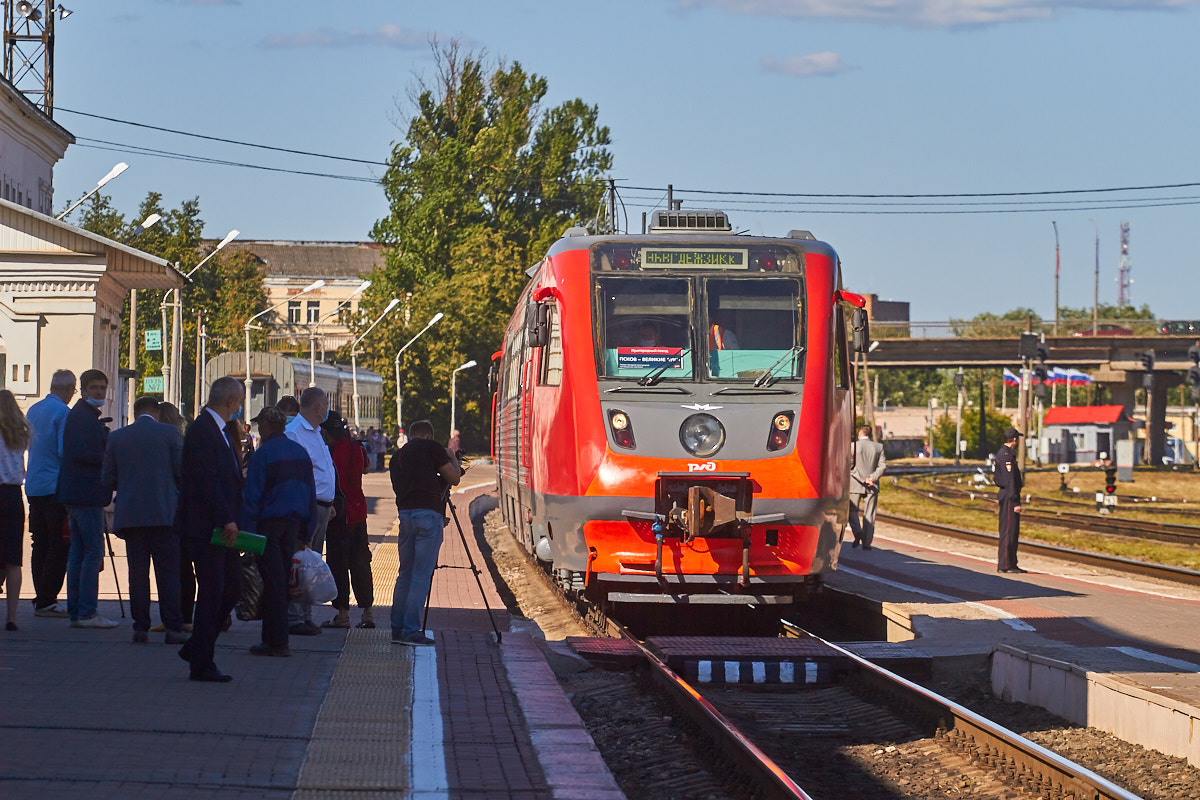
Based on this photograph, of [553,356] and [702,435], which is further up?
[553,356]

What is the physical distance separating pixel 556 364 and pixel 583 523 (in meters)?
1.54

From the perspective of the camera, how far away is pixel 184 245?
6562 cm

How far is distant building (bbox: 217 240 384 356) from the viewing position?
115 m

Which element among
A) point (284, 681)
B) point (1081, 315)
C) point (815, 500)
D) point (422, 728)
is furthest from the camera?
point (1081, 315)

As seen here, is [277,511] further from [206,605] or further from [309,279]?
[309,279]

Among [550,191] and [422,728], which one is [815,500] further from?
[550,191]

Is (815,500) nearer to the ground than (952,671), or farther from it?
farther from it

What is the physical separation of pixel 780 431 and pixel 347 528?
3781mm

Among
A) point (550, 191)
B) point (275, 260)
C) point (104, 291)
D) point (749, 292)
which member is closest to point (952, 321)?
point (550, 191)

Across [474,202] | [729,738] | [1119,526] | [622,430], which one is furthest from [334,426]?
[474,202]

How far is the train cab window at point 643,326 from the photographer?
13852 mm

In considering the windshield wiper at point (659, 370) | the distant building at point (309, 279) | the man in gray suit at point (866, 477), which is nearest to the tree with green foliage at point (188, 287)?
the distant building at point (309, 279)

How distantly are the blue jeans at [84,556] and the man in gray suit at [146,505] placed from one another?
568 millimetres

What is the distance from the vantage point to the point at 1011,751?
8.48 m
